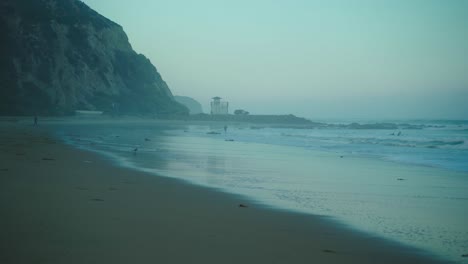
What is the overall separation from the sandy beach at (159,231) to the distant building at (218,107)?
96.0 metres

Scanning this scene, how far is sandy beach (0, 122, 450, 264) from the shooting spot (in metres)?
4.38

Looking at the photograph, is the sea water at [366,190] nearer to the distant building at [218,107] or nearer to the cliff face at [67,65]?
the cliff face at [67,65]

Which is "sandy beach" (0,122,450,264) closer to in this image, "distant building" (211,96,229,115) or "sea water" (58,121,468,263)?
"sea water" (58,121,468,263)

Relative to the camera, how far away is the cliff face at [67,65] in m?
61.4

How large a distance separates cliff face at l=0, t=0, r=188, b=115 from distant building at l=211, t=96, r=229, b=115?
15.4 m

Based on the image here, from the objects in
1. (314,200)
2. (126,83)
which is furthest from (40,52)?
(314,200)

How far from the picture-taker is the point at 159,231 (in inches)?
209

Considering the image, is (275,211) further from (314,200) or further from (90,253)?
(90,253)

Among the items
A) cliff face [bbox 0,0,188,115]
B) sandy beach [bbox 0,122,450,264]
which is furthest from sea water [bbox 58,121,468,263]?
cliff face [bbox 0,0,188,115]

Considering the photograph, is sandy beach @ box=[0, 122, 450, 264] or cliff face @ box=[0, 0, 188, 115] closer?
sandy beach @ box=[0, 122, 450, 264]

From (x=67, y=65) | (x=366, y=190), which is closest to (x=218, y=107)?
(x=67, y=65)

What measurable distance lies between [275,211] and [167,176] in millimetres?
4618

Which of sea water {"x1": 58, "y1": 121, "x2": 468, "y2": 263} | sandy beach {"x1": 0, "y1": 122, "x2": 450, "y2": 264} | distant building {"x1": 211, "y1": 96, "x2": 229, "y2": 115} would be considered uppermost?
distant building {"x1": 211, "y1": 96, "x2": 229, "y2": 115}

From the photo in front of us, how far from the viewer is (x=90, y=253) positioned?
4262 mm
